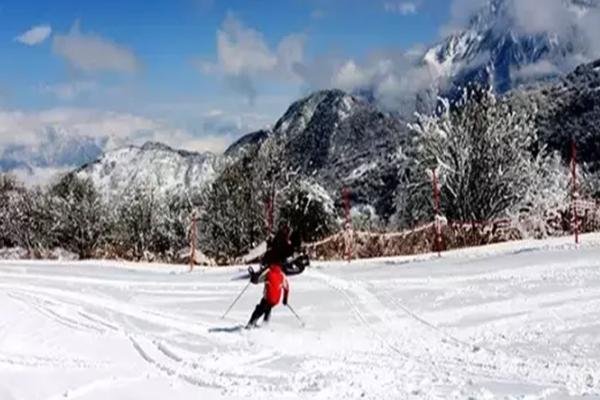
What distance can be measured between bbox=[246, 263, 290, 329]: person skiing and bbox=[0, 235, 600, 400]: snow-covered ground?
0.39 m

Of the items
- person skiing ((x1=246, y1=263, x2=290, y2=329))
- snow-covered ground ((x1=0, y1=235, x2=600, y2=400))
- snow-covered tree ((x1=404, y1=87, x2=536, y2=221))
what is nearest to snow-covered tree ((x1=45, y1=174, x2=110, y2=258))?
snow-covered tree ((x1=404, y1=87, x2=536, y2=221))

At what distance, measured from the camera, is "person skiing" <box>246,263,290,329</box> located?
14688mm

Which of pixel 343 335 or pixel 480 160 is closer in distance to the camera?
pixel 343 335

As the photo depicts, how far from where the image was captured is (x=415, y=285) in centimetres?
1814

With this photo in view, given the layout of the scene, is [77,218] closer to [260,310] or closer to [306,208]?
[306,208]

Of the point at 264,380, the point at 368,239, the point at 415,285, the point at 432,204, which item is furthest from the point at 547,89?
the point at 264,380

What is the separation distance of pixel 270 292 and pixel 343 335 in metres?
1.64

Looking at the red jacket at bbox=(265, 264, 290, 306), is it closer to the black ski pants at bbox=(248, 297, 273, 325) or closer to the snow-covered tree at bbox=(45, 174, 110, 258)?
the black ski pants at bbox=(248, 297, 273, 325)

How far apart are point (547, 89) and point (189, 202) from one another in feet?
262

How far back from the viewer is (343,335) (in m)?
13.7

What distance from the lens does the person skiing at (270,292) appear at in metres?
14.7

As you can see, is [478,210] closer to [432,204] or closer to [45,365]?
[432,204]

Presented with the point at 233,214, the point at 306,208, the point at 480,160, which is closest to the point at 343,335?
the point at 480,160

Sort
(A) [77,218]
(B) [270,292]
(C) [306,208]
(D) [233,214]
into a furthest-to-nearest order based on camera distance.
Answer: (A) [77,218], (D) [233,214], (C) [306,208], (B) [270,292]
